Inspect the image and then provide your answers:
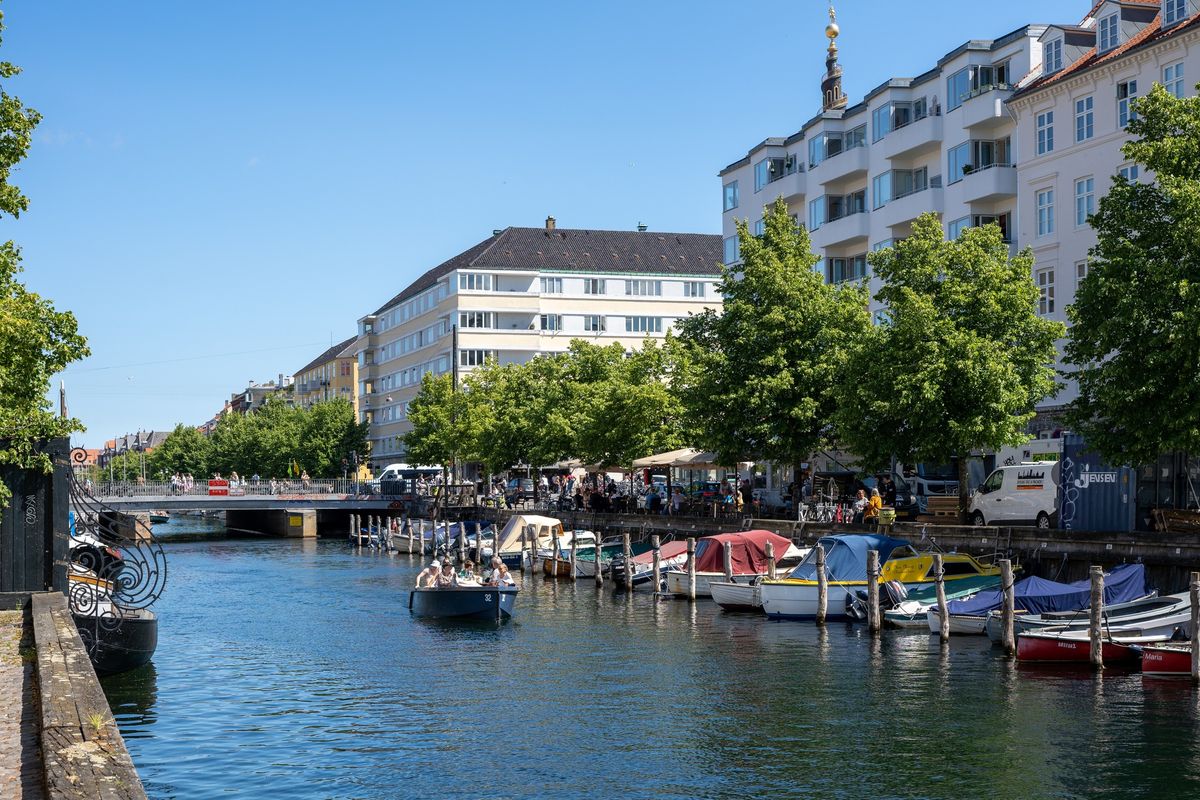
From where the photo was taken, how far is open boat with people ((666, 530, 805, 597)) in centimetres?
4781

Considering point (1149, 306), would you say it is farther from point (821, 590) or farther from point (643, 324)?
point (643, 324)

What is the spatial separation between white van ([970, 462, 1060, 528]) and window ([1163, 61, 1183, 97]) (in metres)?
16.9

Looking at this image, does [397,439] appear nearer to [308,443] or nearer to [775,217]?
[308,443]

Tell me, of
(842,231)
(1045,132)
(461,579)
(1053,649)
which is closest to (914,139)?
(842,231)

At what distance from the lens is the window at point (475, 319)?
12775cm

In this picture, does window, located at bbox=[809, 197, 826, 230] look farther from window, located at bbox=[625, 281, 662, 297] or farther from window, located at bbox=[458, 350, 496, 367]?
window, located at bbox=[625, 281, 662, 297]

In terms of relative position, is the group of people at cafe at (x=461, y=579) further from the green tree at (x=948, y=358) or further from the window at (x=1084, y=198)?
the window at (x=1084, y=198)

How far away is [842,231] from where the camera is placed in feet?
246

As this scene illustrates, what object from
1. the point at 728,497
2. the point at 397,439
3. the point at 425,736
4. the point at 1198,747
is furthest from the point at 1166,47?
the point at 397,439

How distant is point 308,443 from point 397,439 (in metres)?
13.6

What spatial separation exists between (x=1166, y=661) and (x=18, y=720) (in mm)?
23336

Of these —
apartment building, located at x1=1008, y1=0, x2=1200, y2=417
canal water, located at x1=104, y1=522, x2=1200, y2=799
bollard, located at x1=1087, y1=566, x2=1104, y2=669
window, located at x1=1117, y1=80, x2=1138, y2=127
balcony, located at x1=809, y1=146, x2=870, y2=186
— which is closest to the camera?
canal water, located at x1=104, y1=522, x2=1200, y2=799

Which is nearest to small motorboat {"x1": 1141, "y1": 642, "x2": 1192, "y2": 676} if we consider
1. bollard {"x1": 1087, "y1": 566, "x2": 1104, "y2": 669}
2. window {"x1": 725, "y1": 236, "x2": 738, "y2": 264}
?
bollard {"x1": 1087, "y1": 566, "x2": 1104, "y2": 669}

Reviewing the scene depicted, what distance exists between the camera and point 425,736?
81.1ft
